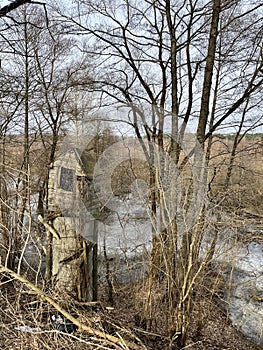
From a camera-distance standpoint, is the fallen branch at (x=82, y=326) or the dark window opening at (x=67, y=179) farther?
the dark window opening at (x=67, y=179)

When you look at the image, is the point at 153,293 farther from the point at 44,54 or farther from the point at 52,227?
the point at 44,54

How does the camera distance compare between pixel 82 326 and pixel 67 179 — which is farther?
pixel 67 179

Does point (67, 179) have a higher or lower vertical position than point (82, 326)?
higher

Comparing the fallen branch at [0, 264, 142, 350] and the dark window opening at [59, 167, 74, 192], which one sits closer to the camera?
the fallen branch at [0, 264, 142, 350]

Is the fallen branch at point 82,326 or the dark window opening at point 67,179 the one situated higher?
the dark window opening at point 67,179

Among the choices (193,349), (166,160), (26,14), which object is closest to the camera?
(193,349)

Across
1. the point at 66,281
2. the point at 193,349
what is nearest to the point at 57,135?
the point at 66,281

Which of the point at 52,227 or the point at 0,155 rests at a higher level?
the point at 0,155

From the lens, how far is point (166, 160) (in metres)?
4.52

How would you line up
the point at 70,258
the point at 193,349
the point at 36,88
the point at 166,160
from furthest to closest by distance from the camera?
1. the point at 36,88
2. the point at 166,160
3. the point at 193,349
4. the point at 70,258

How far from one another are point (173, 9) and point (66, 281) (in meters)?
4.21

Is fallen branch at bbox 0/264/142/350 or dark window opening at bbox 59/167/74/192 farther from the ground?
dark window opening at bbox 59/167/74/192

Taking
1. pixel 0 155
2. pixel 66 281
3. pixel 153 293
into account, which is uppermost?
pixel 0 155

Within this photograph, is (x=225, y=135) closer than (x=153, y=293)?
No
